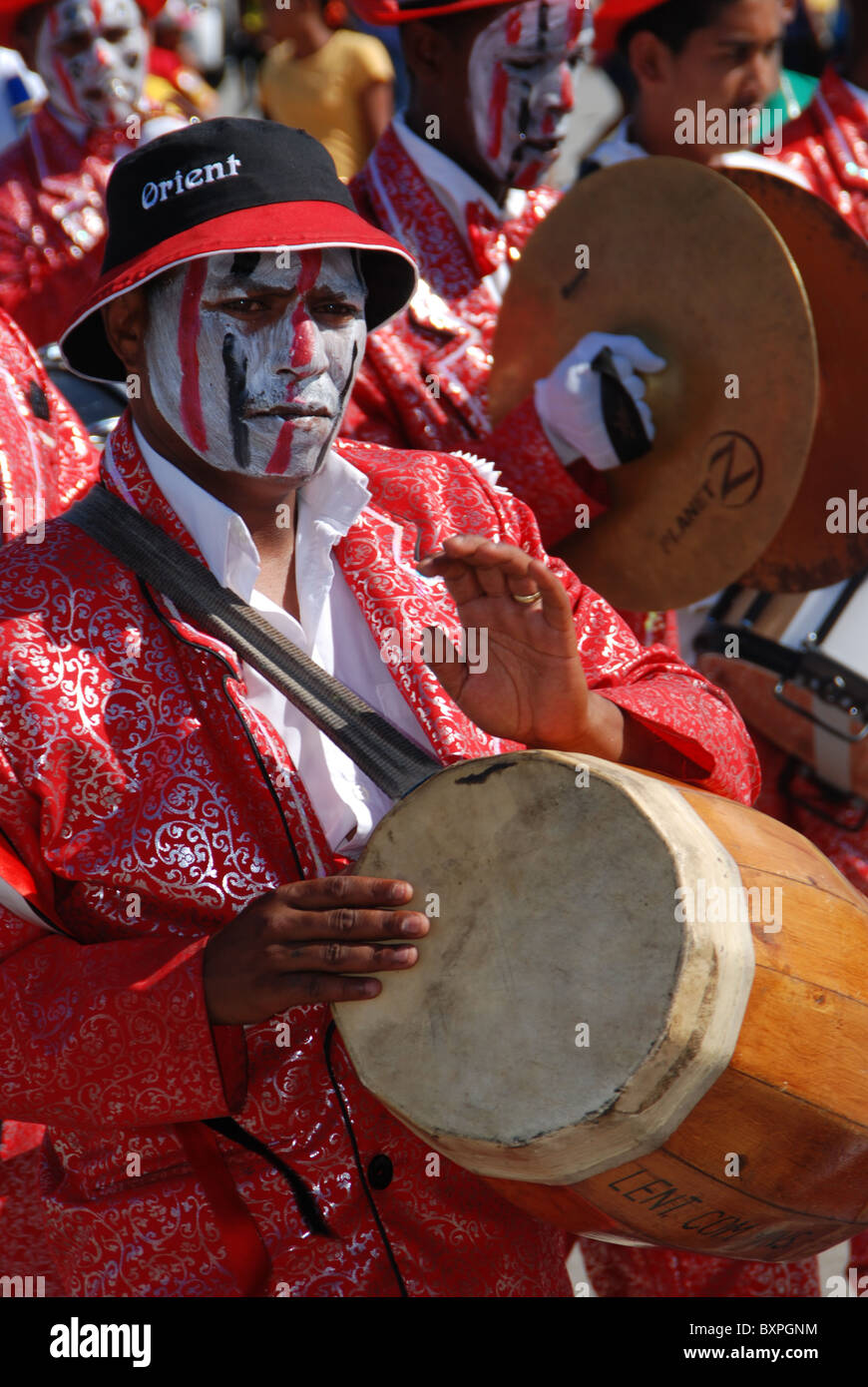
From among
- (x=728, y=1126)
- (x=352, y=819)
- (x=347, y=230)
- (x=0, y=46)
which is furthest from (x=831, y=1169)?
(x=0, y=46)

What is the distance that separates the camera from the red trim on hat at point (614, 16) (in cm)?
459

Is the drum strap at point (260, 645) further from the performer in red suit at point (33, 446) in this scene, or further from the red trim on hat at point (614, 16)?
the red trim on hat at point (614, 16)

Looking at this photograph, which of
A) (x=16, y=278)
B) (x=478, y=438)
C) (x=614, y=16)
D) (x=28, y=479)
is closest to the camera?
(x=28, y=479)

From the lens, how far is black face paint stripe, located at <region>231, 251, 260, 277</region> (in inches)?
89.6

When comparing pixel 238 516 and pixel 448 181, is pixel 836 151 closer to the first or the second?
pixel 448 181

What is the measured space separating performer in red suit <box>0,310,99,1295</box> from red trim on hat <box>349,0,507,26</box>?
136 cm

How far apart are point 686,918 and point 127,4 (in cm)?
437

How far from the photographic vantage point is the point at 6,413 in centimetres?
274

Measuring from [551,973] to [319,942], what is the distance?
26 centimetres

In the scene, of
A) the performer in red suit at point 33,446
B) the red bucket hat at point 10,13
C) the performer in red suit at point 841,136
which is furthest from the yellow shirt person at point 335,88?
the performer in red suit at point 33,446

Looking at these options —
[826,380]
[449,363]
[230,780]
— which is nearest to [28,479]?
[230,780]

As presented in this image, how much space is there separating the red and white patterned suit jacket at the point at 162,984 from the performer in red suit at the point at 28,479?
1.10 ft

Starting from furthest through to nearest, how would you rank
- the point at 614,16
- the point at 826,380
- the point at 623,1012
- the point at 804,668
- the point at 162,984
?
the point at 614,16, the point at 804,668, the point at 826,380, the point at 162,984, the point at 623,1012

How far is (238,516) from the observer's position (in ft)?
7.66
